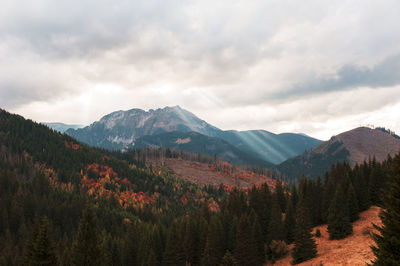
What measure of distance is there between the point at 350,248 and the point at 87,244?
37.8 meters

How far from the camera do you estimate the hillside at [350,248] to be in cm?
3422

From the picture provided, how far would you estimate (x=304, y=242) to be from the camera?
45.3 meters

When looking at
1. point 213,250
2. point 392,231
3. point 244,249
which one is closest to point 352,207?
point 244,249

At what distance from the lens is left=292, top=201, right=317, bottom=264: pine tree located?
44484mm

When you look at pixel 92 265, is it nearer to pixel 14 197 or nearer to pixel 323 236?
pixel 323 236

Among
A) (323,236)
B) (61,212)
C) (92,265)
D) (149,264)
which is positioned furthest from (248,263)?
(61,212)

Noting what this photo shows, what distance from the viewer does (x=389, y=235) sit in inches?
736

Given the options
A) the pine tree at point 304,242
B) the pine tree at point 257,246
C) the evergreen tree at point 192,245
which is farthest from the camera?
the evergreen tree at point 192,245

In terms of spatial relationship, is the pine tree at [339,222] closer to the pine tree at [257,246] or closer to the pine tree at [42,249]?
the pine tree at [257,246]

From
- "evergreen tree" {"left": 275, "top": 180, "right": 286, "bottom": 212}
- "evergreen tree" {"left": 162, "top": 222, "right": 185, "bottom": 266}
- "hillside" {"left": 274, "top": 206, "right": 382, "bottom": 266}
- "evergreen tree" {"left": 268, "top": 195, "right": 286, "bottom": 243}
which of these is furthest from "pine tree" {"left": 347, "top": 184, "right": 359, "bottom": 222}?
"evergreen tree" {"left": 162, "top": 222, "right": 185, "bottom": 266}

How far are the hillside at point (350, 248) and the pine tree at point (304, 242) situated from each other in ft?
4.67

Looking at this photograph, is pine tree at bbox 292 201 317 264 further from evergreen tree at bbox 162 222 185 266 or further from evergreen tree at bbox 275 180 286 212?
evergreen tree at bbox 275 180 286 212

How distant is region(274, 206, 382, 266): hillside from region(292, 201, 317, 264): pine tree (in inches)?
56.1

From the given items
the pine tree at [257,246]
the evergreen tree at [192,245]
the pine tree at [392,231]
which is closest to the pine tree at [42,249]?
the pine tree at [392,231]
